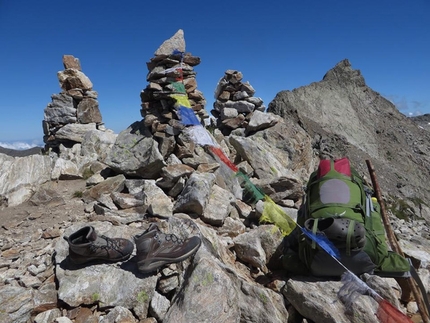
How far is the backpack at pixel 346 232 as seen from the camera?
15.4 feet

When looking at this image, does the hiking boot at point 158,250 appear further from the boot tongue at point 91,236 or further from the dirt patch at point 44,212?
the dirt patch at point 44,212

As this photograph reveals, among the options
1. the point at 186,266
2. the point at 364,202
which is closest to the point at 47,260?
the point at 186,266

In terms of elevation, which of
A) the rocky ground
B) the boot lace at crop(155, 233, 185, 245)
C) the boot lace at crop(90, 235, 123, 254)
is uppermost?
the boot lace at crop(155, 233, 185, 245)

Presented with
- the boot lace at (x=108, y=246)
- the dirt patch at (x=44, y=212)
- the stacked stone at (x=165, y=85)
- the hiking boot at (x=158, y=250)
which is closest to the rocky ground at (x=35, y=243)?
the dirt patch at (x=44, y=212)

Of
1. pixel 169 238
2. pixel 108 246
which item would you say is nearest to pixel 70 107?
pixel 108 246

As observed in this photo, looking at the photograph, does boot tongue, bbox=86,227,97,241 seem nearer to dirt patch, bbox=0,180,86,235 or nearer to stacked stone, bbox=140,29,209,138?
dirt patch, bbox=0,180,86,235

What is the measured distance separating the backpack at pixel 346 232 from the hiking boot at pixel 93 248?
3.17 meters

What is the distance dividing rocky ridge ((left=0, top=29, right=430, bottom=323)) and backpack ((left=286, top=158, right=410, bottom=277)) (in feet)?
0.87

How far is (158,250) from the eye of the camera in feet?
14.8

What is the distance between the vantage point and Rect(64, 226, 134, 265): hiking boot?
177 inches

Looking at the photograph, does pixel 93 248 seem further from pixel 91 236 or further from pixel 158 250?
pixel 158 250

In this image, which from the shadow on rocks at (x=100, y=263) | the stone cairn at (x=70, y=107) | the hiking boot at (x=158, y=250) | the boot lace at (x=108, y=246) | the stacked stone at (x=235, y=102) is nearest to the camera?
the hiking boot at (x=158, y=250)

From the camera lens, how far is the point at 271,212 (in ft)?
24.1

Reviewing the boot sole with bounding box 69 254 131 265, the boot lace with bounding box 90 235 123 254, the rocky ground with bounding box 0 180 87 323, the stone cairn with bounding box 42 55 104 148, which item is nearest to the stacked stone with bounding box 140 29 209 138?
the rocky ground with bounding box 0 180 87 323
